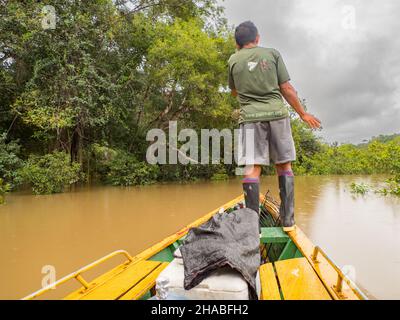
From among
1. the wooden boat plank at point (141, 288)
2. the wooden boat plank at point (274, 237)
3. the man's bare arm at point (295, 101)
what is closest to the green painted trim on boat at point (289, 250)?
the wooden boat plank at point (274, 237)

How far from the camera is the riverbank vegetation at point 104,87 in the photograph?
8.40m

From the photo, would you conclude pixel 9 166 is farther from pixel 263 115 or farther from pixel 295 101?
pixel 295 101

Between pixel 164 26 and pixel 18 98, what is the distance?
473 centimetres

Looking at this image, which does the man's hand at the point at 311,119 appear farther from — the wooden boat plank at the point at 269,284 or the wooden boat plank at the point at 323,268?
the wooden boat plank at the point at 269,284

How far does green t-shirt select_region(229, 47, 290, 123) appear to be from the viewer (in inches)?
89.4

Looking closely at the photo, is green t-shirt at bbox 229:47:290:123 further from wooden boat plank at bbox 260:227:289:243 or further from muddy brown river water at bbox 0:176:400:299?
muddy brown river water at bbox 0:176:400:299

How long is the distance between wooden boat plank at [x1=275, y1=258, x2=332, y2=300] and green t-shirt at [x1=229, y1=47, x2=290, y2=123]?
101cm

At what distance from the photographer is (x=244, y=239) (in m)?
1.61

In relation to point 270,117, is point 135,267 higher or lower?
lower

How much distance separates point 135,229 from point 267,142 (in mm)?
2886

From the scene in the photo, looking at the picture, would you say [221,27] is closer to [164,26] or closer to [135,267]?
[164,26]

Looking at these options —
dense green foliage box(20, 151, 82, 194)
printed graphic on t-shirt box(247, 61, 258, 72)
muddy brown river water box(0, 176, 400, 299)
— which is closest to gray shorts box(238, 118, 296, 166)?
printed graphic on t-shirt box(247, 61, 258, 72)

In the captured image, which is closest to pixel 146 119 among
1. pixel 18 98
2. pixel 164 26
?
pixel 164 26

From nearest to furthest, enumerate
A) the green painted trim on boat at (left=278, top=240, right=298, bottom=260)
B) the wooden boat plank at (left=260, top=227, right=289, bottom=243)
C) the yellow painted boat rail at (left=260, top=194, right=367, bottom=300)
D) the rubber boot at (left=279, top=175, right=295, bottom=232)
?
the yellow painted boat rail at (left=260, top=194, right=367, bottom=300) → the green painted trim on boat at (left=278, top=240, right=298, bottom=260) → the wooden boat plank at (left=260, top=227, right=289, bottom=243) → the rubber boot at (left=279, top=175, right=295, bottom=232)
